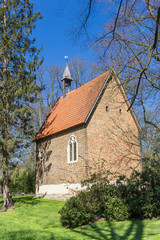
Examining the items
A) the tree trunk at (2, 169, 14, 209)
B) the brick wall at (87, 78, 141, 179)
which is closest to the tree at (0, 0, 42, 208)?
the tree trunk at (2, 169, 14, 209)

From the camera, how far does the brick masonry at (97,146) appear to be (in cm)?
1501

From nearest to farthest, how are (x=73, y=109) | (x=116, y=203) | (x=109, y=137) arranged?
(x=116, y=203), (x=109, y=137), (x=73, y=109)

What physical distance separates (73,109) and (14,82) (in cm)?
544

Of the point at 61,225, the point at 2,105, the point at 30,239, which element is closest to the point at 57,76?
the point at 2,105

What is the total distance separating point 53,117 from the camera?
21.0 meters

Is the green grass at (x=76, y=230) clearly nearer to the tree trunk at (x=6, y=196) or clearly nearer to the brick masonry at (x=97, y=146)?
the tree trunk at (x=6, y=196)

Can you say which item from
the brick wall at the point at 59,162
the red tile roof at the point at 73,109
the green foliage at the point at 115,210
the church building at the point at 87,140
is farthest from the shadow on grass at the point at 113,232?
the red tile roof at the point at 73,109

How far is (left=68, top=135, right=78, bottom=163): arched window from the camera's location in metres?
15.9

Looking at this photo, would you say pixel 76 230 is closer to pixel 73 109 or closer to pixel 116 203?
pixel 116 203

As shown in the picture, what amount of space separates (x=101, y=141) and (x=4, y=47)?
28.7 ft

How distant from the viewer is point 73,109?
709 inches

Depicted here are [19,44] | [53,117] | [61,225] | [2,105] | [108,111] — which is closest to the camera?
[61,225]

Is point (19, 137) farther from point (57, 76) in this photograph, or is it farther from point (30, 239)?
point (57, 76)

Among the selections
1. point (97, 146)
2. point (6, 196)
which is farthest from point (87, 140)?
point (6, 196)
